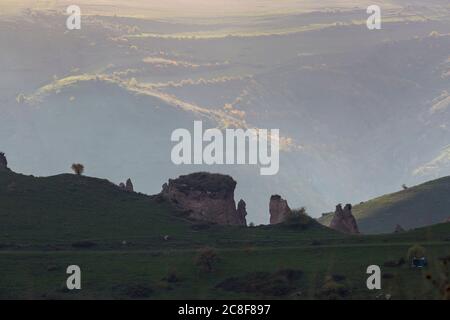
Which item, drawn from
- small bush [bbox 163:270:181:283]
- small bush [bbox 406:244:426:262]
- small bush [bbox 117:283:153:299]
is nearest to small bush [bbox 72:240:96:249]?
small bush [bbox 163:270:181:283]

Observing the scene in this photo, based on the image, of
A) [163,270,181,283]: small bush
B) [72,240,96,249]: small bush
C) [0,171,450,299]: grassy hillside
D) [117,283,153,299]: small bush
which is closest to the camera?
[117,283,153,299]: small bush

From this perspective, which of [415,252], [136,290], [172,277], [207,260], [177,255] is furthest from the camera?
[177,255]

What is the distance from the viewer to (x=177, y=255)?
164 metres

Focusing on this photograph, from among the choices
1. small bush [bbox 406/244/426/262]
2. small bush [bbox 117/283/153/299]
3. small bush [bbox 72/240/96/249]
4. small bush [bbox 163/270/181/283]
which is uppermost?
small bush [bbox 72/240/96/249]

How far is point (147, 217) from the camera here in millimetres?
193750

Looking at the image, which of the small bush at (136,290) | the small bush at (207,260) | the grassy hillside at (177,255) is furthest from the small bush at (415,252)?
the small bush at (136,290)

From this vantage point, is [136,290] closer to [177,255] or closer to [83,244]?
[177,255]

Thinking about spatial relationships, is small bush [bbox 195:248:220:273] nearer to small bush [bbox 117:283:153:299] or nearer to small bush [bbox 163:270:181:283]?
small bush [bbox 163:270:181:283]

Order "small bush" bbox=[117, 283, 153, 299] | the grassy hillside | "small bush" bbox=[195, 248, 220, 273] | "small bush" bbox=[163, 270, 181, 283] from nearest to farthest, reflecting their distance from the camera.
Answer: "small bush" bbox=[117, 283, 153, 299], the grassy hillside, "small bush" bbox=[163, 270, 181, 283], "small bush" bbox=[195, 248, 220, 273]

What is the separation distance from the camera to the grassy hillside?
14450cm

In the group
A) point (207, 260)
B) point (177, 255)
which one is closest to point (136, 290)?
point (207, 260)
